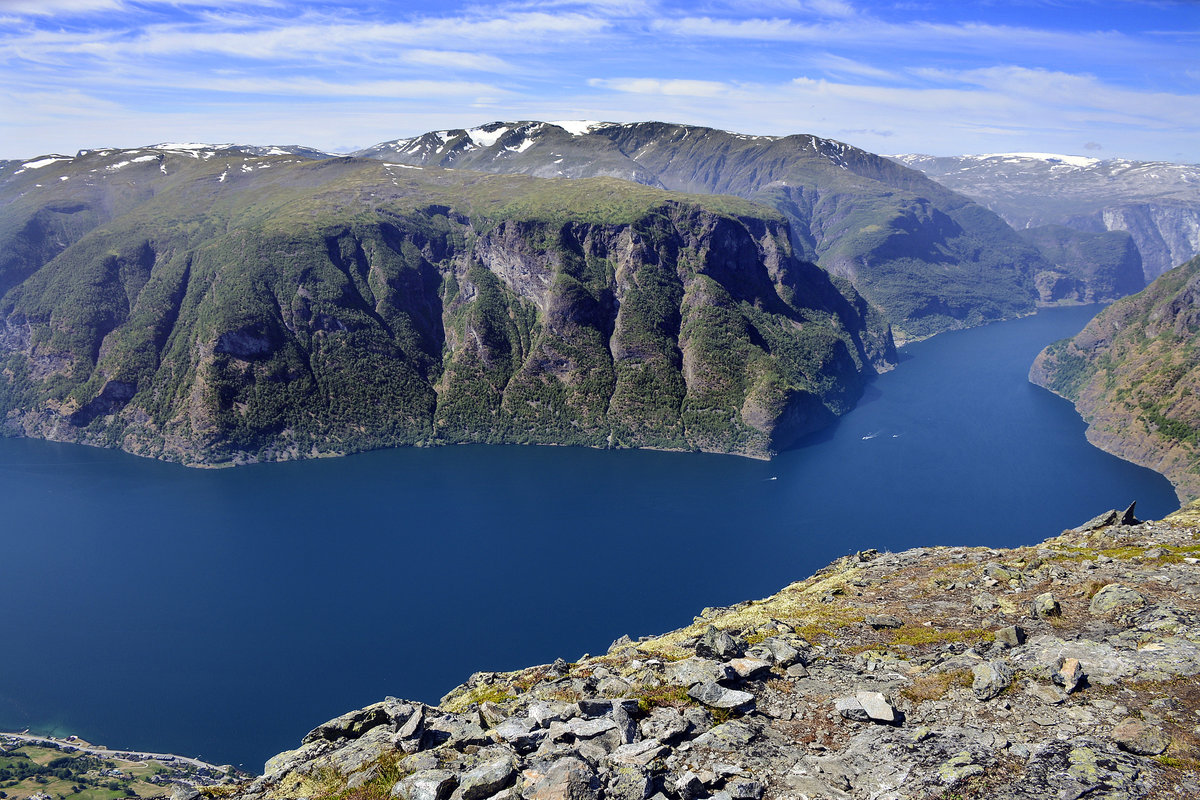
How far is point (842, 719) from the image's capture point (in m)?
24.0

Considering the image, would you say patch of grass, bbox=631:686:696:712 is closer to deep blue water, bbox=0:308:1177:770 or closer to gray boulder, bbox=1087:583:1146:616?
gray boulder, bbox=1087:583:1146:616

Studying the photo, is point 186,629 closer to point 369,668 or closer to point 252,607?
point 252,607

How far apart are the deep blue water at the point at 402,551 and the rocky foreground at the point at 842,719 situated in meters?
72.1

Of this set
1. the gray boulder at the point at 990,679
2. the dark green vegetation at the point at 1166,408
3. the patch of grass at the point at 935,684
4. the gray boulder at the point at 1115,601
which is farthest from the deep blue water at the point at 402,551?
the gray boulder at the point at 990,679

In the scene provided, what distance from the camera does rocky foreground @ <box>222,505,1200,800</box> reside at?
63.7 ft

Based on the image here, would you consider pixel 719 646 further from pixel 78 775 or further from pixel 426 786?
pixel 78 775

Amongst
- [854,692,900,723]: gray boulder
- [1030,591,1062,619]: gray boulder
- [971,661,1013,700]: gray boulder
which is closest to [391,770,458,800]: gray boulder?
[854,692,900,723]: gray boulder

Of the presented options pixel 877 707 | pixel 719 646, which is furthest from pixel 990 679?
pixel 719 646

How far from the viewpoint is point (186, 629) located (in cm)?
11181

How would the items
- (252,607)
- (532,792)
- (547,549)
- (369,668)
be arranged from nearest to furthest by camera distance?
(532,792), (369,668), (252,607), (547,549)

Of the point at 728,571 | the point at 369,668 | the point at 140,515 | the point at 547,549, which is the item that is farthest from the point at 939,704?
the point at 140,515

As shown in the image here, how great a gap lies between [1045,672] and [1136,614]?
8835 millimetres

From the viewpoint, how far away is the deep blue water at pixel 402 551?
320 ft

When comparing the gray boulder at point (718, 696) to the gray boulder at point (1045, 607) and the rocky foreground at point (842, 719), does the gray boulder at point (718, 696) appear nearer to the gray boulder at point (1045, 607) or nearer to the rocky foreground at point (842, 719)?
the rocky foreground at point (842, 719)
